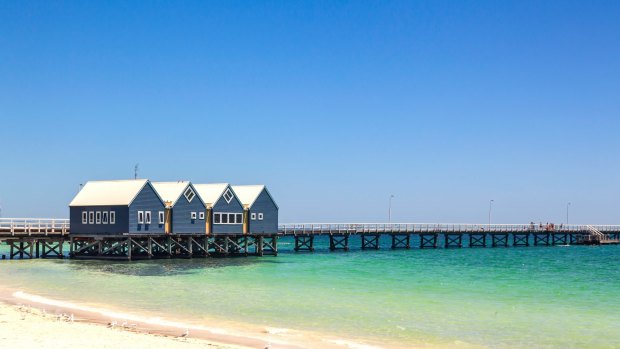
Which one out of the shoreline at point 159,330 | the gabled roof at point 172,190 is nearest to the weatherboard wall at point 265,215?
the gabled roof at point 172,190

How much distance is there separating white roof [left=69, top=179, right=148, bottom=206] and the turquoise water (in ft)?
16.0

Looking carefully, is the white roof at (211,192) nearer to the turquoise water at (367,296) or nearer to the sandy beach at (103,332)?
the turquoise water at (367,296)

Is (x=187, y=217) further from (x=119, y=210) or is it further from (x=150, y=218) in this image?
(x=119, y=210)

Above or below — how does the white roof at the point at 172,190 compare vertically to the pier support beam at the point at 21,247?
above

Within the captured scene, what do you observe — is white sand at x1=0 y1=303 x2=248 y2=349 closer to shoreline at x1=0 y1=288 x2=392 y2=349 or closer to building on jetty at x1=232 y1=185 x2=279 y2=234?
shoreline at x1=0 y1=288 x2=392 y2=349


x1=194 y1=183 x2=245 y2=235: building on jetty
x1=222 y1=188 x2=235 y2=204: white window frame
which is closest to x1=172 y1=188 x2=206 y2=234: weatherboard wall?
x1=194 y1=183 x2=245 y2=235: building on jetty

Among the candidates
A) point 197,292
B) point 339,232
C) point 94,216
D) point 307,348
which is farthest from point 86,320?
point 339,232

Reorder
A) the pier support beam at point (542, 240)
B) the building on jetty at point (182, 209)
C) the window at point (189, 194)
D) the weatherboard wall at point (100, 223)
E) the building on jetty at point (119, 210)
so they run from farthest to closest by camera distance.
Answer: the pier support beam at point (542, 240), the window at point (189, 194), the building on jetty at point (182, 209), the building on jetty at point (119, 210), the weatherboard wall at point (100, 223)

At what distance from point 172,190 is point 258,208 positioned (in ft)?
31.4

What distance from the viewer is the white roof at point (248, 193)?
65.8 meters

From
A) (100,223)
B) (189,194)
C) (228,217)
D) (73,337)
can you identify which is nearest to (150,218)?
(100,223)

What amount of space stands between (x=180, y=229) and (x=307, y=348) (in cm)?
3917

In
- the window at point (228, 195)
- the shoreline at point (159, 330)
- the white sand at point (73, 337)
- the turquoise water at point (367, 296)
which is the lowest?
the turquoise water at point (367, 296)

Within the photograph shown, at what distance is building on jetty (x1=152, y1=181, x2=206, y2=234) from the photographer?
58.5 meters
